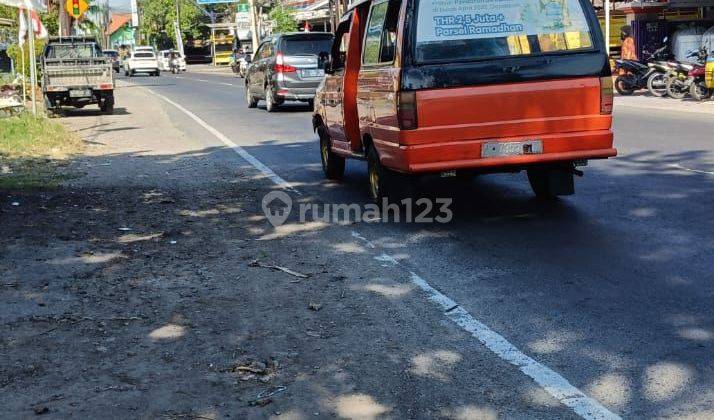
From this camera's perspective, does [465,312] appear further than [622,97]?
No

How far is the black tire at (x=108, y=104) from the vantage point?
26405mm

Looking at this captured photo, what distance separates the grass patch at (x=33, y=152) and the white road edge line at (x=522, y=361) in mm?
7283

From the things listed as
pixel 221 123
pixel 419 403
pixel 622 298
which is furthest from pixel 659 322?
pixel 221 123

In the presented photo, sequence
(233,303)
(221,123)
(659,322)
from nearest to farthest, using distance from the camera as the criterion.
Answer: (659,322) → (233,303) → (221,123)

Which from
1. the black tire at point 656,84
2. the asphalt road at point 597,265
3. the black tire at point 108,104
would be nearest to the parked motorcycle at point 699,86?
the black tire at point 656,84

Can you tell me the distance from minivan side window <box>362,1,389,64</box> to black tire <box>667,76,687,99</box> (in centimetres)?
1573

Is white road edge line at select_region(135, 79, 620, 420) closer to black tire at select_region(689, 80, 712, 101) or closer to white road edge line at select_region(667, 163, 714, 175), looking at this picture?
white road edge line at select_region(667, 163, 714, 175)

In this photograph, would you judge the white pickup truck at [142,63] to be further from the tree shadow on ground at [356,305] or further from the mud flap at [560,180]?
the mud flap at [560,180]

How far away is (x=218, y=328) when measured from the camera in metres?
5.72

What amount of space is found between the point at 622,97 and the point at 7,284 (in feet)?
70.6

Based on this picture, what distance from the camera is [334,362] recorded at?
5.04m

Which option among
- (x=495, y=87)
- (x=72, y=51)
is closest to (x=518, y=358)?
(x=495, y=87)

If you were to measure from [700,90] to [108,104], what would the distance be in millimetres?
15585

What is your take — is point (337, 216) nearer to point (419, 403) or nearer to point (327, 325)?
point (327, 325)
